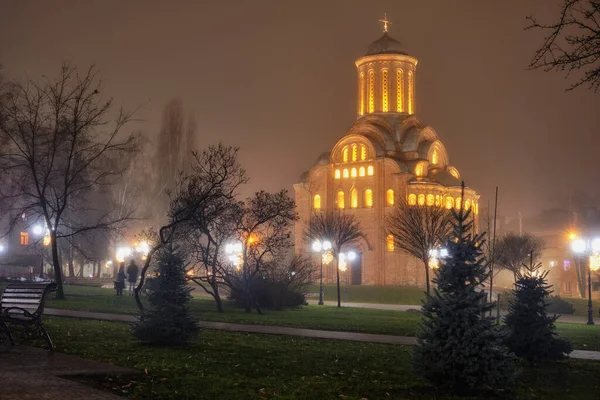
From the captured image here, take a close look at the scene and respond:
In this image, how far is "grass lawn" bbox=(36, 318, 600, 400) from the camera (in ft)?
28.8

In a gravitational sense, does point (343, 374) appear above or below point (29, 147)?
below

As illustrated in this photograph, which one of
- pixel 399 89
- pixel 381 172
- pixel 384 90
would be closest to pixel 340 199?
pixel 381 172

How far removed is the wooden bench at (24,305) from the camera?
38.9 feet

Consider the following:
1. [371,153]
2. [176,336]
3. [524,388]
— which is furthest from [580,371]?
[371,153]

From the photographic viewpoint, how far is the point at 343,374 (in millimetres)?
10359

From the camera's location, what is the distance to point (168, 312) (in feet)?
41.9

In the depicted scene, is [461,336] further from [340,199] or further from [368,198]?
[340,199]

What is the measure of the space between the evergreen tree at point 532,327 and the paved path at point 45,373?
22.8 ft

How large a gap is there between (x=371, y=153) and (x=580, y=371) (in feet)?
169

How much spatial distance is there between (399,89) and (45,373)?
60.0 meters

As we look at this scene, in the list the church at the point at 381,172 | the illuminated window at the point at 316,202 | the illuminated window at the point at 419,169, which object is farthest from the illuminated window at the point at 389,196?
the illuminated window at the point at 316,202

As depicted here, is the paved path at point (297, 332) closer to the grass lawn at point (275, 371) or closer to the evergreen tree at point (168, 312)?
the grass lawn at point (275, 371)

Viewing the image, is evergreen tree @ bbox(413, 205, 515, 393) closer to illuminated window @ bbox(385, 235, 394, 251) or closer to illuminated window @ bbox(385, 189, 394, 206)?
illuminated window @ bbox(385, 235, 394, 251)

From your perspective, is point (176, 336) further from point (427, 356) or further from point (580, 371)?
point (580, 371)
